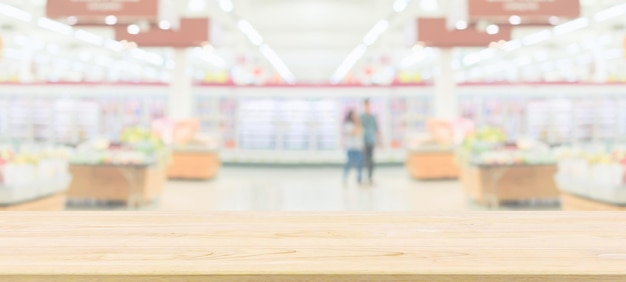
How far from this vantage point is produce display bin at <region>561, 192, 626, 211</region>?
4.82 m

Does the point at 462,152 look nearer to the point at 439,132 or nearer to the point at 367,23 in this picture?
the point at 439,132

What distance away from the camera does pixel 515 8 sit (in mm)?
3904

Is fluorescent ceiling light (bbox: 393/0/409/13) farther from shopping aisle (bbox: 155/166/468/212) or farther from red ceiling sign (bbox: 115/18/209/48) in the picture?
red ceiling sign (bbox: 115/18/209/48)

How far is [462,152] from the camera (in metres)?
8.07

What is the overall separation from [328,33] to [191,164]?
39.9ft

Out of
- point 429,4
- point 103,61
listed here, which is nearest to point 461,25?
point 429,4

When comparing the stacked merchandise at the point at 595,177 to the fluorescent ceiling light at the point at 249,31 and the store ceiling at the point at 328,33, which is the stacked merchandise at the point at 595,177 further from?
the fluorescent ceiling light at the point at 249,31

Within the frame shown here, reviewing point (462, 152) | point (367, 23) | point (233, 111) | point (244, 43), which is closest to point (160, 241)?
point (462, 152)

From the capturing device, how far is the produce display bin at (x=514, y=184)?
746 centimetres

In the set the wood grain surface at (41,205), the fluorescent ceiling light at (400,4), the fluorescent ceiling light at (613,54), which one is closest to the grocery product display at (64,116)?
the fluorescent ceiling light at (400,4)

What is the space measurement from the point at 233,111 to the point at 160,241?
13.3 m

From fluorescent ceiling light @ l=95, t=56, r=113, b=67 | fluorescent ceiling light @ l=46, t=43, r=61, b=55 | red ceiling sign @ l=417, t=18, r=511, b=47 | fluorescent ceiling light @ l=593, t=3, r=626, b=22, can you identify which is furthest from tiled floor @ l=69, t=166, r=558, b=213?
fluorescent ceiling light @ l=95, t=56, r=113, b=67

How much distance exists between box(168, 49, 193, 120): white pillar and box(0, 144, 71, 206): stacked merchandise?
20.8 feet

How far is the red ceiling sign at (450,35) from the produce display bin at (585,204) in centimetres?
197
